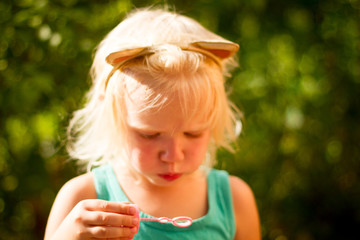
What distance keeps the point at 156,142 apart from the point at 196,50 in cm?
27

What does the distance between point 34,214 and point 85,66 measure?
751 millimetres

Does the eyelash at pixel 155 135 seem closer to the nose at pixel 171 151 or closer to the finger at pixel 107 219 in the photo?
the nose at pixel 171 151

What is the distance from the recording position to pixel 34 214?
1.74m

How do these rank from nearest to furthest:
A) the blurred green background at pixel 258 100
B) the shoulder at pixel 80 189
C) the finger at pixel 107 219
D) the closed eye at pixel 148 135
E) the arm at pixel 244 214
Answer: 1. the finger at pixel 107 219
2. the closed eye at pixel 148 135
3. the shoulder at pixel 80 189
4. the arm at pixel 244 214
5. the blurred green background at pixel 258 100

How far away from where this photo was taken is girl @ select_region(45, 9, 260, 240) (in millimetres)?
932

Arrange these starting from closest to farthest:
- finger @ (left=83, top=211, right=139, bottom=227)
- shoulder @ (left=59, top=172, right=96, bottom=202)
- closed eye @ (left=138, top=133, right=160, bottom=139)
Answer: finger @ (left=83, top=211, right=139, bottom=227) → closed eye @ (left=138, top=133, right=160, bottom=139) → shoulder @ (left=59, top=172, right=96, bottom=202)

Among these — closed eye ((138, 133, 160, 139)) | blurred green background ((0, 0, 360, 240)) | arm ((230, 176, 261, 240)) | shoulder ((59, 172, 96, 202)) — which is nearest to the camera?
closed eye ((138, 133, 160, 139))

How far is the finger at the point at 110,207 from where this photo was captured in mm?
865

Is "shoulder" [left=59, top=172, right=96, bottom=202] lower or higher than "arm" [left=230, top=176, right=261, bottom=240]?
higher

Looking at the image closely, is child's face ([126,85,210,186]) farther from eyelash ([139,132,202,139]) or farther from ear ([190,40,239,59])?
ear ([190,40,239,59])

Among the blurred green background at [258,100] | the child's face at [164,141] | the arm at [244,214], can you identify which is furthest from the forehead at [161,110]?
the blurred green background at [258,100]

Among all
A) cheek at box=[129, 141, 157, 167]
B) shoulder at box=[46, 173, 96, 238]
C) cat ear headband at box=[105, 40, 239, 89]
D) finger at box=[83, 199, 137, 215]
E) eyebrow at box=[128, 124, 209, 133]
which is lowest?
shoulder at box=[46, 173, 96, 238]

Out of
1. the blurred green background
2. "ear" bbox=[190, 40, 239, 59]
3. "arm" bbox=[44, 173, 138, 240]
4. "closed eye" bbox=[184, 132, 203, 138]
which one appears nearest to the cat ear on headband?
"ear" bbox=[190, 40, 239, 59]

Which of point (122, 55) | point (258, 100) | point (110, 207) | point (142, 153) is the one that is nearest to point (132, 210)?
point (110, 207)
